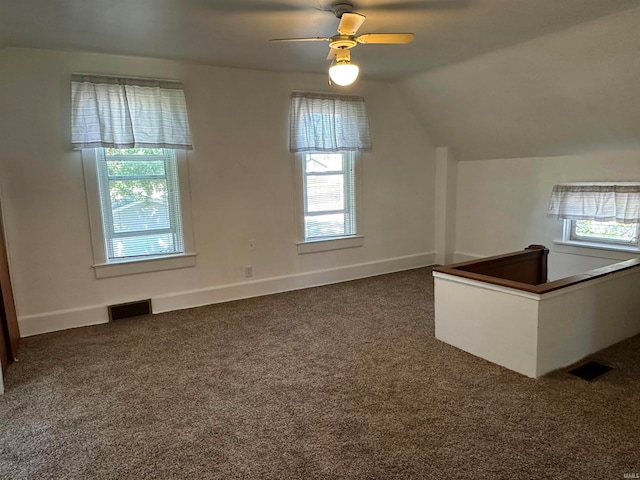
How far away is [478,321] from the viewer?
3092 mm

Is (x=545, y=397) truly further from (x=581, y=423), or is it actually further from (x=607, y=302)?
(x=607, y=302)

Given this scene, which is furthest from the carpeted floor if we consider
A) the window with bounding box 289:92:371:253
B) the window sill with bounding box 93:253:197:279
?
the window with bounding box 289:92:371:253

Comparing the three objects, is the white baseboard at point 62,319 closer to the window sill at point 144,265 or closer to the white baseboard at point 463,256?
the window sill at point 144,265

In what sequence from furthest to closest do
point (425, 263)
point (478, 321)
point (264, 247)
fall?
point (425, 263) < point (264, 247) < point (478, 321)

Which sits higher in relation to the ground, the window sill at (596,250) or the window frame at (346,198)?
the window frame at (346,198)

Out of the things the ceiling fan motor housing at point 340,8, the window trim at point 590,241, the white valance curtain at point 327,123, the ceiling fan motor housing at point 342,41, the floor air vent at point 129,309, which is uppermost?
the ceiling fan motor housing at point 340,8

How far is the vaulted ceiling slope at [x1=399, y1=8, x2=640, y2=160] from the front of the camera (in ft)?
11.0

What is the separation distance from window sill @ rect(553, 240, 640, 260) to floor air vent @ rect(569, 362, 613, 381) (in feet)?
6.61

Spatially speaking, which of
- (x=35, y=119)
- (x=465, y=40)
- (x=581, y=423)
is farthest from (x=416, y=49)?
(x=35, y=119)

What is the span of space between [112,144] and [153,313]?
1717 millimetres

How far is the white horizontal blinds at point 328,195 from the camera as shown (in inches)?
199

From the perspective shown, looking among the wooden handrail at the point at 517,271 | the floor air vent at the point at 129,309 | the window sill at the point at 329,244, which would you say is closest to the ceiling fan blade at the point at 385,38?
the wooden handrail at the point at 517,271

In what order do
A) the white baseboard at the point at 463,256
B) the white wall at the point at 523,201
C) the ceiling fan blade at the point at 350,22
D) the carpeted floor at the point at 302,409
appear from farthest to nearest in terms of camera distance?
the white baseboard at the point at 463,256, the white wall at the point at 523,201, the ceiling fan blade at the point at 350,22, the carpeted floor at the point at 302,409

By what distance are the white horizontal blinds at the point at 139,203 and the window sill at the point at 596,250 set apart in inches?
172
